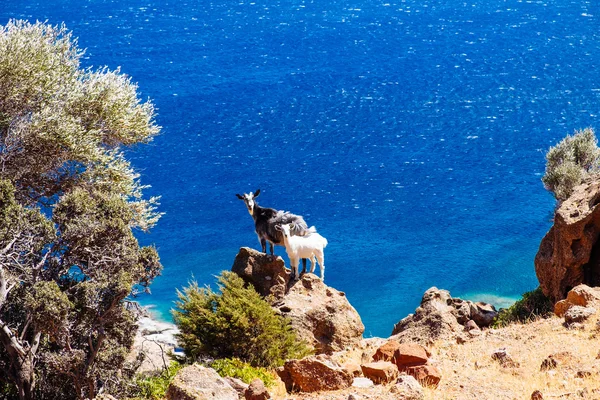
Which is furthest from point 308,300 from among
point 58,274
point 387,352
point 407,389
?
point 407,389

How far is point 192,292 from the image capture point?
72.2ft

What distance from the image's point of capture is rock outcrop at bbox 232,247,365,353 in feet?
76.1

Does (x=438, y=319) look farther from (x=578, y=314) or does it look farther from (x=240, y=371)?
(x=240, y=371)

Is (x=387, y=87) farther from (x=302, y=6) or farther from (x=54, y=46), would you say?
(x=54, y=46)

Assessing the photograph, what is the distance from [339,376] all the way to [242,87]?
56202 mm

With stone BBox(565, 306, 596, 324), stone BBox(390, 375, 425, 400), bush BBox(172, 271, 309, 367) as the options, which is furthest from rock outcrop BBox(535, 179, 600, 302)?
stone BBox(390, 375, 425, 400)

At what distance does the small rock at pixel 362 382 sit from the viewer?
15.0 m

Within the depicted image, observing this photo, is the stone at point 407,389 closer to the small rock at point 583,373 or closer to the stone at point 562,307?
the small rock at point 583,373

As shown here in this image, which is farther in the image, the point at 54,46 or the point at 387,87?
the point at 387,87

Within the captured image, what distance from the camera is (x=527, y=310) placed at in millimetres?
24938

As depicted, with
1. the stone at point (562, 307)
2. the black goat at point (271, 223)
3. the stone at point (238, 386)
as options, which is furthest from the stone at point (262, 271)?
the stone at point (238, 386)

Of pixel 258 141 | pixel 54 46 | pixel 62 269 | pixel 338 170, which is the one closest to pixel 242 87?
pixel 258 141

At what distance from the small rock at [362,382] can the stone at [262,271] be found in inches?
337

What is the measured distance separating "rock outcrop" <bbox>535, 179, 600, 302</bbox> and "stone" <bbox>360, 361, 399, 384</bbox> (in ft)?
30.5
